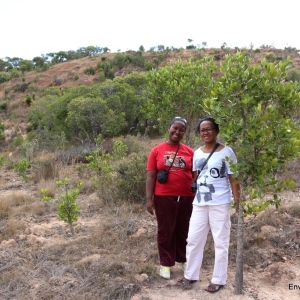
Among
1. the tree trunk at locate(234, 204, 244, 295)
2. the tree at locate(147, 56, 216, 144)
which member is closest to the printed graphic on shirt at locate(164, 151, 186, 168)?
the tree trunk at locate(234, 204, 244, 295)

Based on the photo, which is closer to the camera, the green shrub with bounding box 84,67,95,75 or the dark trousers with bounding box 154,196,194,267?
the dark trousers with bounding box 154,196,194,267

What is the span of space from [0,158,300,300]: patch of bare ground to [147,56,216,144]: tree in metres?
1.69

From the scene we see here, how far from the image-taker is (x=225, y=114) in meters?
2.82

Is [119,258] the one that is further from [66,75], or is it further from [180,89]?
[66,75]

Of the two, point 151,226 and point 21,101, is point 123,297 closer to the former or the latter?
point 151,226

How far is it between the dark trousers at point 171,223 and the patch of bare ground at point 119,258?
294 mm

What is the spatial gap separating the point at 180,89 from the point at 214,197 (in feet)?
7.35

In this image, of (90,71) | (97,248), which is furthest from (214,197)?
(90,71)

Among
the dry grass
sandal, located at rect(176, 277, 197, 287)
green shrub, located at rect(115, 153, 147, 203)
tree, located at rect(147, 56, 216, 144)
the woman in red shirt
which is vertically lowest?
the dry grass

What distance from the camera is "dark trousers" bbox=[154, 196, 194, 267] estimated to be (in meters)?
3.40

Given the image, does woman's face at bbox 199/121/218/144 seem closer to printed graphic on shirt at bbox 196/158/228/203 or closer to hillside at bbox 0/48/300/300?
printed graphic on shirt at bbox 196/158/228/203

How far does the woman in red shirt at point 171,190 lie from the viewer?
131 inches

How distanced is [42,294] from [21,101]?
29.3 metres

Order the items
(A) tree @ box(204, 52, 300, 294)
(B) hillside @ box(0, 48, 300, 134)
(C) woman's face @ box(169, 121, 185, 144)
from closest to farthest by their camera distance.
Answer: (A) tree @ box(204, 52, 300, 294), (C) woman's face @ box(169, 121, 185, 144), (B) hillside @ box(0, 48, 300, 134)
